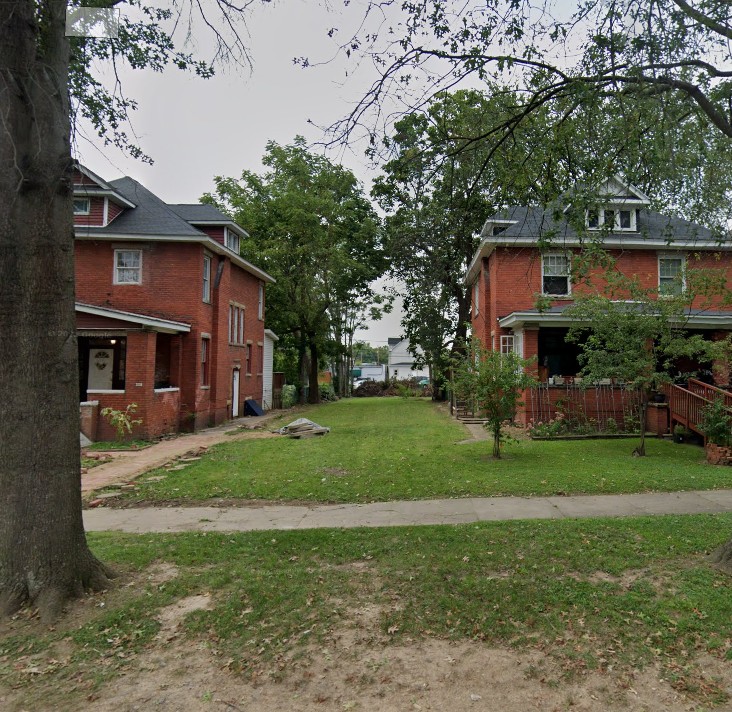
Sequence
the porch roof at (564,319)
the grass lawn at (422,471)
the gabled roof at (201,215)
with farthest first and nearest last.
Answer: the gabled roof at (201,215), the porch roof at (564,319), the grass lawn at (422,471)

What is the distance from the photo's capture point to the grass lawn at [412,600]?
141 inches

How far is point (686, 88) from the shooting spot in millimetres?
5410

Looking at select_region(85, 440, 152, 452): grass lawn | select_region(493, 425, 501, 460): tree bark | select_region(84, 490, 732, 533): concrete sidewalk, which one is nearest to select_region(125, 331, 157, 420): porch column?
select_region(85, 440, 152, 452): grass lawn

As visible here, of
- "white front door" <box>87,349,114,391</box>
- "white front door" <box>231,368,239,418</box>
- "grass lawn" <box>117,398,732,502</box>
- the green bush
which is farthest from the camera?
the green bush

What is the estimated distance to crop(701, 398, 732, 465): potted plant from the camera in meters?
10.6

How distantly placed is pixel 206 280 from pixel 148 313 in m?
2.58

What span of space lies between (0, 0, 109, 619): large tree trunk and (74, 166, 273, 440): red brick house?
38.6 ft

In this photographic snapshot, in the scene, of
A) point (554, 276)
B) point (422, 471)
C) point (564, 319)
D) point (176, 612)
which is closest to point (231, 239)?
point (554, 276)

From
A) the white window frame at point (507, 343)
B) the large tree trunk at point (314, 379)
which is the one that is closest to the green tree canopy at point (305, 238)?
the large tree trunk at point (314, 379)

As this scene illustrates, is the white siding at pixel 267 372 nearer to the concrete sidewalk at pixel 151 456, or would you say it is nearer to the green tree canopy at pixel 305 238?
the green tree canopy at pixel 305 238

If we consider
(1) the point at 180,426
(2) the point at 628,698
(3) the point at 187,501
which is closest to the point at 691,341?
(2) the point at 628,698

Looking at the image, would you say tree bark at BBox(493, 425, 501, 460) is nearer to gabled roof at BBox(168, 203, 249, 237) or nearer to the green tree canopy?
gabled roof at BBox(168, 203, 249, 237)

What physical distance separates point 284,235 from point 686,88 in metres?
Result: 25.8

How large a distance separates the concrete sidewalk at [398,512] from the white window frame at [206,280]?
1242 cm
